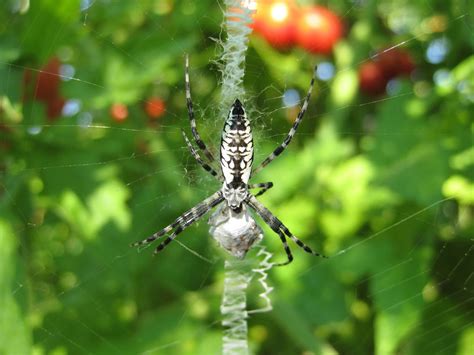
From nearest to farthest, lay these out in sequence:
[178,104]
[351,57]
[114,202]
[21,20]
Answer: [21,20], [114,202], [178,104], [351,57]

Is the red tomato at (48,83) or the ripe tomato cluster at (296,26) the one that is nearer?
the red tomato at (48,83)

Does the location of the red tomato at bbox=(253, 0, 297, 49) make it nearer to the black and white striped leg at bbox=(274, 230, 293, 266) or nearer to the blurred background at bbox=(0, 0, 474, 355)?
the blurred background at bbox=(0, 0, 474, 355)

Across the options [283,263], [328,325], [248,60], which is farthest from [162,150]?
[328,325]

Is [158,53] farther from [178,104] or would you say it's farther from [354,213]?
[354,213]

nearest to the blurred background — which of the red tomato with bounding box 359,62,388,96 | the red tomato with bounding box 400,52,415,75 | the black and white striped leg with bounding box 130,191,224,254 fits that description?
the black and white striped leg with bounding box 130,191,224,254

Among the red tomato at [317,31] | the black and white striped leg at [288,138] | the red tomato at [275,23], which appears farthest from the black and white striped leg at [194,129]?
the red tomato at [317,31]

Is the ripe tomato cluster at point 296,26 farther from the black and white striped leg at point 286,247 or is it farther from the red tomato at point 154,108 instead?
the black and white striped leg at point 286,247
